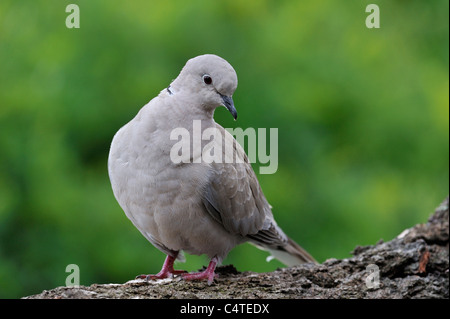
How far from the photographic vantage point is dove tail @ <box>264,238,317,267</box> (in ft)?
A: 9.72

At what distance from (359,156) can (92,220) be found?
1755 millimetres

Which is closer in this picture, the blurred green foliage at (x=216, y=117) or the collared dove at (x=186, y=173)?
the collared dove at (x=186, y=173)

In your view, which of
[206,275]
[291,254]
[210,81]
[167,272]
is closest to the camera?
[210,81]

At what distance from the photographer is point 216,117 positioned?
376cm

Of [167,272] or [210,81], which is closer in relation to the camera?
[210,81]

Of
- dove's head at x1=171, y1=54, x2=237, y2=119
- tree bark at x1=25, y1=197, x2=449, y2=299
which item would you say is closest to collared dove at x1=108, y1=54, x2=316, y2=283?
dove's head at x1=171, y1=54, x2=237, y2=119

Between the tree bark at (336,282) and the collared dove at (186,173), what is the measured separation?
15 cm

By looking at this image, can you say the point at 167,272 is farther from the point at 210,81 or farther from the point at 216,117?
the point at 216,117

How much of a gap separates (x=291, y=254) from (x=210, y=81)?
1.04 metres

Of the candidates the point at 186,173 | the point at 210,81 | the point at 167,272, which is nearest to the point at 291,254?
the point at 167,272

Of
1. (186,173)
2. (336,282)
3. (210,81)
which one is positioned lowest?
(336,282)

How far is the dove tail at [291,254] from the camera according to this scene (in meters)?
2.96

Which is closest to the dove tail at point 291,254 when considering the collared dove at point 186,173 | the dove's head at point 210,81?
the collared dove at point 186,173

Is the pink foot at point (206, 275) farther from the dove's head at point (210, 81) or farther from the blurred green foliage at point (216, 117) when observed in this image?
the blurred green foliage at point (216, 117)
